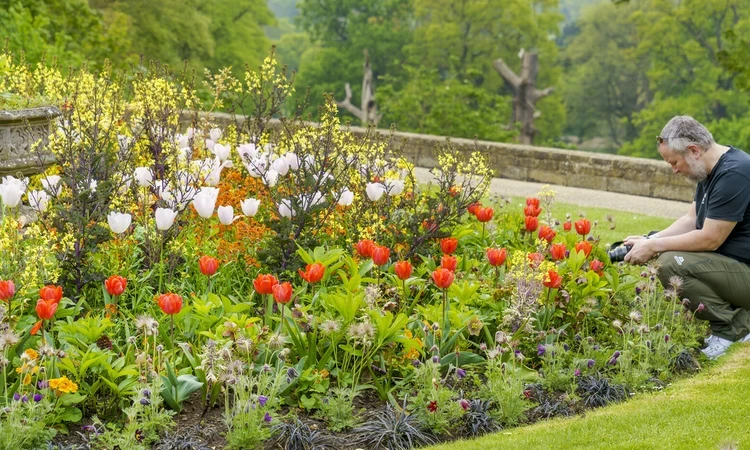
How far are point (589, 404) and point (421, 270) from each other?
1.45m

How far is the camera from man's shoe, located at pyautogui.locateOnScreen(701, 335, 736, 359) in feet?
17.9

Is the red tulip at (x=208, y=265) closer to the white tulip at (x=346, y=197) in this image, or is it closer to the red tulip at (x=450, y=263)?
the red tulip at (x=450, y=263)

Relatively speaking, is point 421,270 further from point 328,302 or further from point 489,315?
point 328,302

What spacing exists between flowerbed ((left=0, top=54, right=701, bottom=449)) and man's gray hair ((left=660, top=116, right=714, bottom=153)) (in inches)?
Result: 29.5

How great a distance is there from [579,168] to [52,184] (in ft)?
29.4

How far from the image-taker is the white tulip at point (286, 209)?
575cm

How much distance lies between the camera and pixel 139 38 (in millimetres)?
25984

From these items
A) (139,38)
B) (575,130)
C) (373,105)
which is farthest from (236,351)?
(575,130)

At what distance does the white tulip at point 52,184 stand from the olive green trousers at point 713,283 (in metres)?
3.40

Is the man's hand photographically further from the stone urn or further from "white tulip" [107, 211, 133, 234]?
the stone urn

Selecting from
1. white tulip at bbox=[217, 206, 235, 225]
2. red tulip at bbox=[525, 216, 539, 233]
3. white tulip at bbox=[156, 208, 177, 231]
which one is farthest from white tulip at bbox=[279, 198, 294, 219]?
red tulip at bbox=[525, 216, 539, 233]

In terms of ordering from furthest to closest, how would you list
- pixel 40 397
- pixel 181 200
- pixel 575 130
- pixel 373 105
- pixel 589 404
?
1. pixel 575 130
2. pixel 373 105
3. pixel 181 200
4. pixel 589 404
5. pixel 40 397

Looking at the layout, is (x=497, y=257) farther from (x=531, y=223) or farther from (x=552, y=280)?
(x=531, y=223)

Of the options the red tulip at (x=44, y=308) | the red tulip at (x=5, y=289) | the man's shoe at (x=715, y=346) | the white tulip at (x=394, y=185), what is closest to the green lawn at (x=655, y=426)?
the man's shoe at (x=715, y=346)
